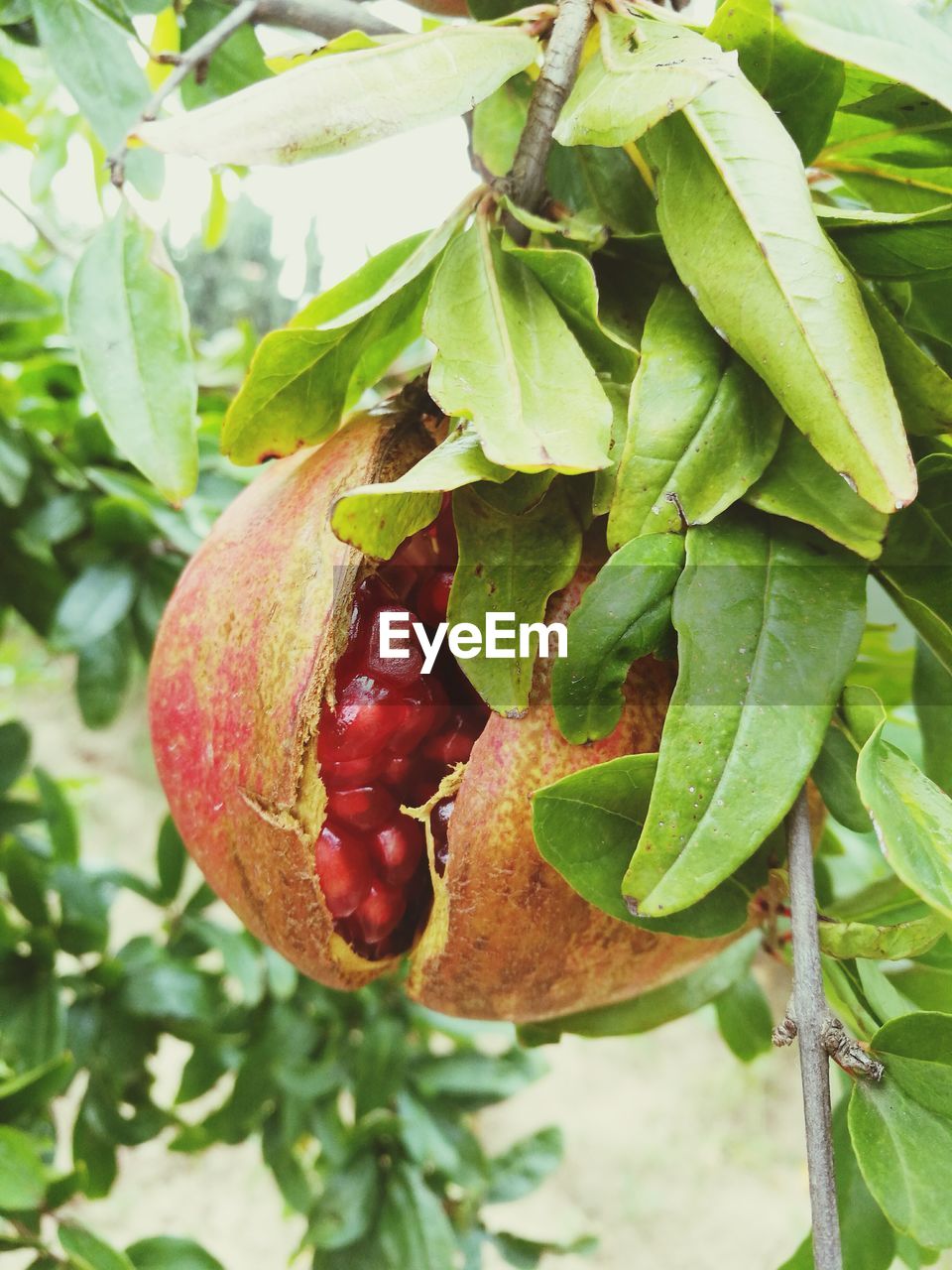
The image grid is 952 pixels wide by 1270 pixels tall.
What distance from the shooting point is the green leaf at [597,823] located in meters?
0.34

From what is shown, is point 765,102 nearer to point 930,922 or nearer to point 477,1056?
point 930,922

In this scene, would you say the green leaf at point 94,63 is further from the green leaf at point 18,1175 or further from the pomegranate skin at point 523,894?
the green leaf at point 18,1175

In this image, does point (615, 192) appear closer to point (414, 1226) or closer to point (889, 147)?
point (889, 147)

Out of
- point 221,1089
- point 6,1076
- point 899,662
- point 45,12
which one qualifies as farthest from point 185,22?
point 221,1089

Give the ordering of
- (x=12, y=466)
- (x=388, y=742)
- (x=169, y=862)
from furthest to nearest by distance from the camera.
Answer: (x=169, y=862)
(x=12, y=466)
(x=388, y=742)

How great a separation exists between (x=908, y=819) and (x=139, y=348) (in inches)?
12.8

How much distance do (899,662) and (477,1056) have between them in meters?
0.45

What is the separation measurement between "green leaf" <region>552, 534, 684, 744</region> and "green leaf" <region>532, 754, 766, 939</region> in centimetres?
2

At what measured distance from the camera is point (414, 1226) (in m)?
0.71

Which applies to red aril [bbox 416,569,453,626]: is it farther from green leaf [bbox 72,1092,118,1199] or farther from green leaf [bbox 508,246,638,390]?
green leaf [bbox 72,1092,118,1199]

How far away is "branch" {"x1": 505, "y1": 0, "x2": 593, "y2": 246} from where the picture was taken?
362 mm

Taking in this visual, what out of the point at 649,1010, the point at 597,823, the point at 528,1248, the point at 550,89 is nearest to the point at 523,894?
the point at 597,823

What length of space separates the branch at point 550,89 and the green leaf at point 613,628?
0.50 feet
